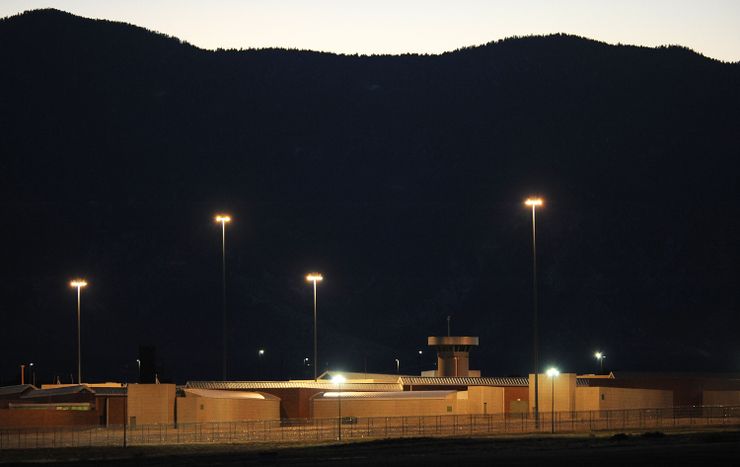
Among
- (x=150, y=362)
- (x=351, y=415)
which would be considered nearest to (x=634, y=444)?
(x=351, y=415)

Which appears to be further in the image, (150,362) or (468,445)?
(150,362)

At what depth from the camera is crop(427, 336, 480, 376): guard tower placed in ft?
411

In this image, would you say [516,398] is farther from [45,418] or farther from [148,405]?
[45,418]

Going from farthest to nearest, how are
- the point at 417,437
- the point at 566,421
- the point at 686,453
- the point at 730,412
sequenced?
the point at 730,412 < the point at 566,421 < the point at 417,437 < the point at 686,453

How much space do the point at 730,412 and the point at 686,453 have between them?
30390mm

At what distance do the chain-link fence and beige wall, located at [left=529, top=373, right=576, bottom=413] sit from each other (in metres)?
3.27

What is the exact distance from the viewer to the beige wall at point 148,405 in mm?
97375

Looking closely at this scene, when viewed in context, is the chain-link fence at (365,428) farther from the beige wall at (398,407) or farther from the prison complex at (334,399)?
the beige wall at (398,407)

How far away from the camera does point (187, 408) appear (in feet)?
322

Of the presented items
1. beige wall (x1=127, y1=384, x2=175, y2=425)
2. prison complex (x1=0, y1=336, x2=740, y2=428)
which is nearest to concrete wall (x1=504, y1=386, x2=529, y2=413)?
prison complex (x1=0, y1=336, x2=740, y2=428)

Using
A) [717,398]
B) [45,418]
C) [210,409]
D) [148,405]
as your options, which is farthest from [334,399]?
[717,398]

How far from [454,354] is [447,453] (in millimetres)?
55493

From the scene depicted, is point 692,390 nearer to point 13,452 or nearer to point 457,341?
point 457,341

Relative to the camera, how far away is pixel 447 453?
7062cm
